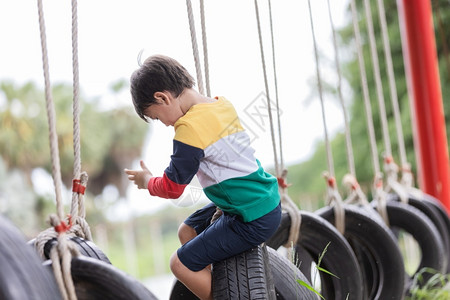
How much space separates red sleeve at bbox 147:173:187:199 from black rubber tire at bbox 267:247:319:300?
269 millimetres

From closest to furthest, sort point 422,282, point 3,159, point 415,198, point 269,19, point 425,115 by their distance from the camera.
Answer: point 269,19 < point 422,282 < point 415,198 < point 425,115 < point 3,159

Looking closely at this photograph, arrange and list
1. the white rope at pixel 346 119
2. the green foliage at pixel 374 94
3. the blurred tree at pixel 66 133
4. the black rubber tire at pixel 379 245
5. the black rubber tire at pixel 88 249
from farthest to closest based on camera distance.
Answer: the blurred tree at pixel 66 133 → the green foliage at pixel 374 94 → the white rope at pixel 346 119 → the black rubber tire at pixel 379 245 → the black rubber tire at pixel 88 249

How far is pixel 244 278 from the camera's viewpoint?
1.20 meters

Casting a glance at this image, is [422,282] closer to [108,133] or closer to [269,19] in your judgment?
[269,19]

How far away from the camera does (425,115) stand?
114 inches

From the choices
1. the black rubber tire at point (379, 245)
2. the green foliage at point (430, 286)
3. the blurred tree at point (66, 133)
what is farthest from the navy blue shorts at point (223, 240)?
the blurred tree at point (66, 133)

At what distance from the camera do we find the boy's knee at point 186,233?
1.32 m

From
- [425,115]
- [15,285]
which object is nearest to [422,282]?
[425,115]

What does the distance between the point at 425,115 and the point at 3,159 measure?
12.4m

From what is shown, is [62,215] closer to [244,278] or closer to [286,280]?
[244,278]

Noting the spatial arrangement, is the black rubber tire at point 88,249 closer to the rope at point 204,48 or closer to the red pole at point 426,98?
the rope at point 204,48

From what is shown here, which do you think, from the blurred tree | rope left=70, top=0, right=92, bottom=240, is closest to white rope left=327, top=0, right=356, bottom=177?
rope left=70, top=0, right=92, bottom=240

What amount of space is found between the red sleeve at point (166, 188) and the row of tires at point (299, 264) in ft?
0.50

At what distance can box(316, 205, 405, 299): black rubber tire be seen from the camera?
6.04 feet
